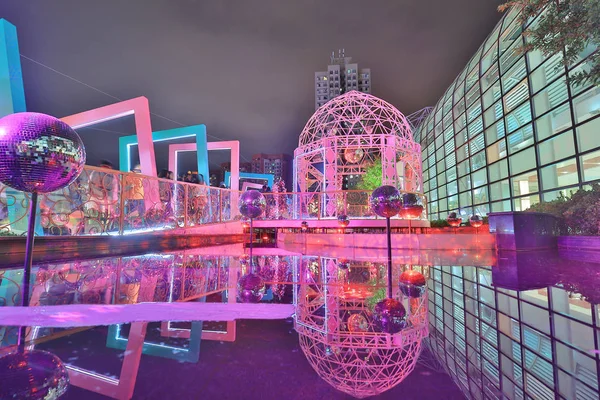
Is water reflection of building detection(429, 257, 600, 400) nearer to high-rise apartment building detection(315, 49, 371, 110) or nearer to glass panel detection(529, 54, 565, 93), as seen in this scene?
glass panel detection(529, 54, 565, 93)

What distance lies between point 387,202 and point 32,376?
195 inches

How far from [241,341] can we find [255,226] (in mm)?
13579

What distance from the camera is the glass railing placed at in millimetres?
6232

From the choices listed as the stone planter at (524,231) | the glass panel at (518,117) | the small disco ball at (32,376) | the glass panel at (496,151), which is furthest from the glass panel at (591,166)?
the small disco ball at (32,376)

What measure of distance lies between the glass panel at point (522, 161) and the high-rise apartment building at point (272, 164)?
8029 centimetres

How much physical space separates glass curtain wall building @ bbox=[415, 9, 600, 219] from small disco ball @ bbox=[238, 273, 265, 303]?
33.7ft

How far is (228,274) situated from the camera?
377 centimetres

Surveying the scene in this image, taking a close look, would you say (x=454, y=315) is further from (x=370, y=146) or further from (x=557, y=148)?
(x=557, y=148)

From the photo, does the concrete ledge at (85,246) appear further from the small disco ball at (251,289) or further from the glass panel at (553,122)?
the glass panel at (553,122)

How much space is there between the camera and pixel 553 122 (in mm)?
14414

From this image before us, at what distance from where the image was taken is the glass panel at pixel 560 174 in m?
13.5

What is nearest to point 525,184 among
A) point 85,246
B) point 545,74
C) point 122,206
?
point 545,74

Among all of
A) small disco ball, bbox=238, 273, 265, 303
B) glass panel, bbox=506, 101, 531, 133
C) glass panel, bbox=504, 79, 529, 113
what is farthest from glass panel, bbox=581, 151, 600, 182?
small disco ball, bbox=238, 273, 265, 303

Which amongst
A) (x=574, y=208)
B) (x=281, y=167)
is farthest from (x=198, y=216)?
(x=281, y=167)
